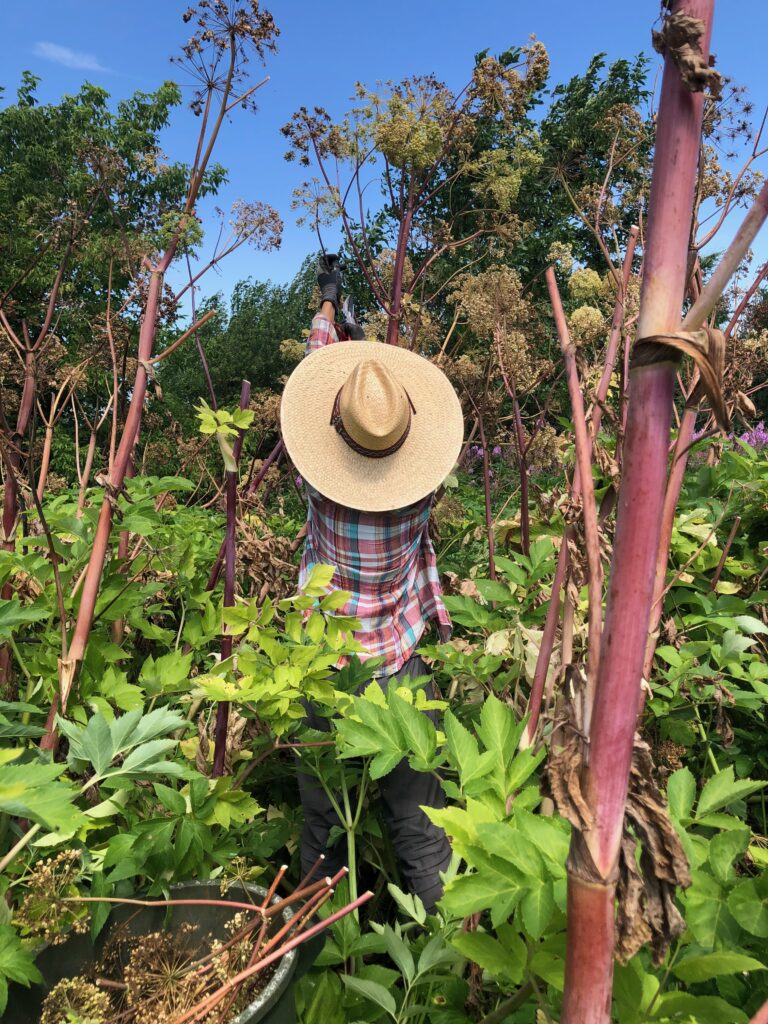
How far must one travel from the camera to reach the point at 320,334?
2719 millimetres

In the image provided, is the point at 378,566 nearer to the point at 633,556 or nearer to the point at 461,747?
the point at 461,747

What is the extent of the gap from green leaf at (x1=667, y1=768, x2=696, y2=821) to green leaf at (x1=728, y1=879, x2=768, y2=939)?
159 mm

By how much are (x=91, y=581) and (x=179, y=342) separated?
59cm

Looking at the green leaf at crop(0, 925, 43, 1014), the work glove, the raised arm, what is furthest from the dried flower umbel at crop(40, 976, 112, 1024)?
the work glove

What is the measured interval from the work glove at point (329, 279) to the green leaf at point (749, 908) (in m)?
2.66

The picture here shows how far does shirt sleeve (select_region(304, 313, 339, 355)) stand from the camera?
2.68 m

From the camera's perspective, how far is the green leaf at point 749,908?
70cm

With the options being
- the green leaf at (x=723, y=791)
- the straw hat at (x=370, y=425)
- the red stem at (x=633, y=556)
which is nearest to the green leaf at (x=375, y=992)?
the green leaf at (x=723, y=791)

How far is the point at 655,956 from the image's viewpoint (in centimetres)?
48

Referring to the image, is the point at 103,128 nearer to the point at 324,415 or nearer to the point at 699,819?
the point at 324,415

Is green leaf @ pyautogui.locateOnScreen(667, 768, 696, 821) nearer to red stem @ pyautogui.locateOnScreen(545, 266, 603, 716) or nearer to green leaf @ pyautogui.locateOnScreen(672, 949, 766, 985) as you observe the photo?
green leaf @ pyautogui.locateOnScreen(672, 949, 766, 985)

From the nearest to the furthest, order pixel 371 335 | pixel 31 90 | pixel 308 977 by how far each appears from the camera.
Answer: pixel 308 977
pixel 371 335
pixel 31 90

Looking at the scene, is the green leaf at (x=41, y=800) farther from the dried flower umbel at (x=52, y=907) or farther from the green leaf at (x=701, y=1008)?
the green leaf at (x=701, y=1008)

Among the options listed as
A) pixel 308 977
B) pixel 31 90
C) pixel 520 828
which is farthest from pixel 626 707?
pixel 31 90
